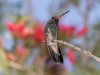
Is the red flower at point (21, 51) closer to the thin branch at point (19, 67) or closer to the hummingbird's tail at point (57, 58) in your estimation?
the thin branch at point (19, 67)

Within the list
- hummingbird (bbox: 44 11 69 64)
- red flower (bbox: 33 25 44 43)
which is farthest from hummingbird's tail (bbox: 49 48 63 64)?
red flower (bbox: 33 25 44 43)

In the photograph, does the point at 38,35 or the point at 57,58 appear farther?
the point at 38,35

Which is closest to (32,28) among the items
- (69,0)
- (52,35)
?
(69,0)

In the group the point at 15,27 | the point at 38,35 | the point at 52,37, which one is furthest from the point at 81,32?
the point at 52,37

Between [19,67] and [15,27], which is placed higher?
[15,27]

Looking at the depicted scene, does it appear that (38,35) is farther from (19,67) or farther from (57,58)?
(57,58)

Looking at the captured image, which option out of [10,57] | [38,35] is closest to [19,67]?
[10,57]

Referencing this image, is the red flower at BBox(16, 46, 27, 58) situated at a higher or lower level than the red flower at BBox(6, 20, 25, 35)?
lower

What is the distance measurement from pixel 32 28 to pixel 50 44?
2.64 feet

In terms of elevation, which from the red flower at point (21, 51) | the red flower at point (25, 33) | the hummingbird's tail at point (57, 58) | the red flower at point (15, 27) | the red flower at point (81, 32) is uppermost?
the red flower at point (15, 27)

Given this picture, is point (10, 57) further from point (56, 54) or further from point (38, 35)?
point (56, 54)

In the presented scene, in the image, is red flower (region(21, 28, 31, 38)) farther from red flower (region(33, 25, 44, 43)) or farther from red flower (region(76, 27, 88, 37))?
red flower (region(76, 27, 88, 37))

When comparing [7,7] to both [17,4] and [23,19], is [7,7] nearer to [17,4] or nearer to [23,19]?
[17,4]

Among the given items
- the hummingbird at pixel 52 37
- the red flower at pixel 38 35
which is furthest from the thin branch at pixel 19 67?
the hummingbird at pixel 52 37
